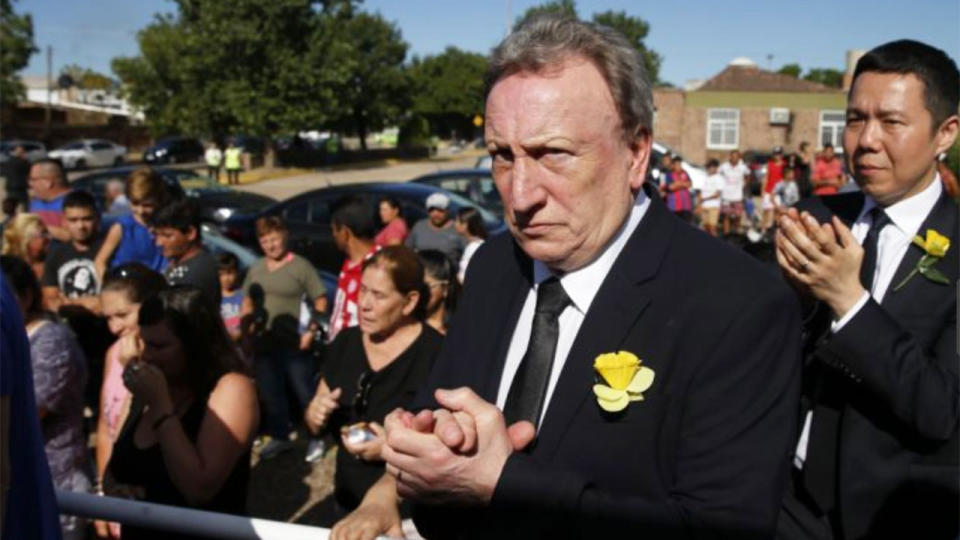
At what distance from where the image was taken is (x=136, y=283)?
3.83m

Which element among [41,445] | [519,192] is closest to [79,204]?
[41,445]

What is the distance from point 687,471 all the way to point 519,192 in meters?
0.62

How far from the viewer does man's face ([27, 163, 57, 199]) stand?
753 centimetres

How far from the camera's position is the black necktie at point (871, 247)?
2.12 m

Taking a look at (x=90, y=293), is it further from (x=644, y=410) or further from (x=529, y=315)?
(x=644, y=410)

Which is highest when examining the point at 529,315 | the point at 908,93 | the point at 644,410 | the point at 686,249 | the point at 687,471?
the point at 908,93

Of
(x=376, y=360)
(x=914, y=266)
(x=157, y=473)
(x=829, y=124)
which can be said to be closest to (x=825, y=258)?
(x=914, y=266)

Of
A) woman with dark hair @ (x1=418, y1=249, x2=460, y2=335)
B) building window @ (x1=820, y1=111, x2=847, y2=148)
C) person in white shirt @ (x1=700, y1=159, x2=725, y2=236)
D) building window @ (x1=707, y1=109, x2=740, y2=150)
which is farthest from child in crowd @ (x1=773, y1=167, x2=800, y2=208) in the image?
building window @ (x1=820, y1=111, x2=847, y2=148)

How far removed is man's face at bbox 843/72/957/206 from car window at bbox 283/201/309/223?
364 inches

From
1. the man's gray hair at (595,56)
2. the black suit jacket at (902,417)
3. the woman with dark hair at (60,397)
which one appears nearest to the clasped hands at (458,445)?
the man's gray hair at (595,56)

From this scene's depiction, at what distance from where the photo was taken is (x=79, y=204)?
5.79 meters

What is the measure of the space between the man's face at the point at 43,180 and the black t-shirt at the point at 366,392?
16.8 feet

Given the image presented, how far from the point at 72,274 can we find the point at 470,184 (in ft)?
23.8

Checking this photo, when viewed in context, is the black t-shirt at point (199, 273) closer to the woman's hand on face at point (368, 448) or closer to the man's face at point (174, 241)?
the man's face at point (174, 241)
